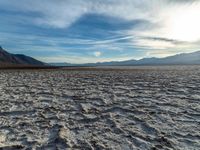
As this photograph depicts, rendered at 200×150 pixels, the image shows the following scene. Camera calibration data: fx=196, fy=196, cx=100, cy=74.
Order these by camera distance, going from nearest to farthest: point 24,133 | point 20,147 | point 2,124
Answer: point 20,147
point 24,133
point 2,124

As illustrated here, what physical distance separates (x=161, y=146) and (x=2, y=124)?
406 cm

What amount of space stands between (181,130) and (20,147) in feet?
12.2

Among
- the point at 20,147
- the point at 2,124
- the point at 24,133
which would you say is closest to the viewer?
the point at 20,147

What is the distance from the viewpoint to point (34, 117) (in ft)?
19.5

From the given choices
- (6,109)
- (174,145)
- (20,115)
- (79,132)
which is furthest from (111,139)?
(6,109)

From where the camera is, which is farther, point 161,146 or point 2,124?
point 2,124

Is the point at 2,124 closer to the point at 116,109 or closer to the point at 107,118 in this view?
the point at 107,118

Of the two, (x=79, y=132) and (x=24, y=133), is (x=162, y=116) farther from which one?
(x=24, y=133)

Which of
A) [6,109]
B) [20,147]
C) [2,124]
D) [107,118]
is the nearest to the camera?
[20,147]

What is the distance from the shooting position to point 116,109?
22.8ft

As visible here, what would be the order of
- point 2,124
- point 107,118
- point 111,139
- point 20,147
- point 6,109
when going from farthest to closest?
point 6,109 → point 107,118 → point 2,124 → point 111,139 → point 20,147

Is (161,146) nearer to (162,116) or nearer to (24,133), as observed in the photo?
(162,116)

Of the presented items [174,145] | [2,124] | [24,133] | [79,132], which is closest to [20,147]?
[24,133]

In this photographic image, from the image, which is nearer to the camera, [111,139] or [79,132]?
[111,139]
